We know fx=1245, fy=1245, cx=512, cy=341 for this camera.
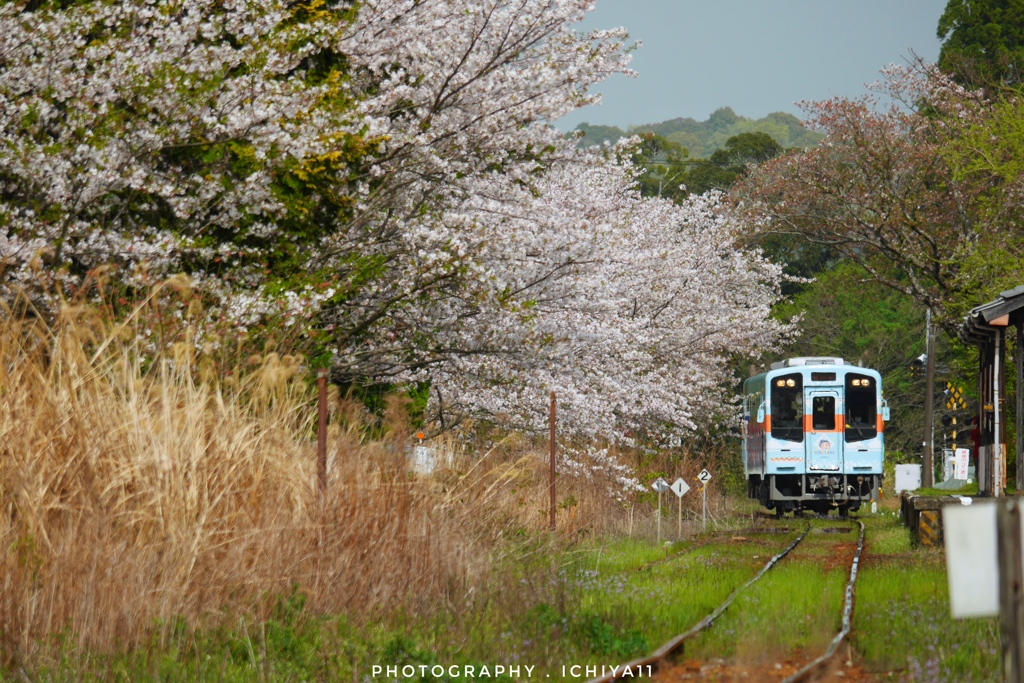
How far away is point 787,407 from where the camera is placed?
74.7 ft

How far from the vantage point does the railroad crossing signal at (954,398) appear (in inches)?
1240

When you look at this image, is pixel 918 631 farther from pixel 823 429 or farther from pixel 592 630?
pixel 823 429

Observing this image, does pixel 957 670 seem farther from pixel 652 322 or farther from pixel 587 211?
pixel 652 322

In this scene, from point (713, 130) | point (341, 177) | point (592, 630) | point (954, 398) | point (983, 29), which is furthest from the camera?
point (713, 130)

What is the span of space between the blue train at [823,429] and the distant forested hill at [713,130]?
96398mm

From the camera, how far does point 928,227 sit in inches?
984

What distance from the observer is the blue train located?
22.4 metres

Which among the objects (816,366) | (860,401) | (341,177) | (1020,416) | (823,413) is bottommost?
(1020,416)

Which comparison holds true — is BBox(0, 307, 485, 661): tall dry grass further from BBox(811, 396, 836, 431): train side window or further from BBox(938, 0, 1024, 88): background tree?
BBox(938, 0, 1024, 88): background tree

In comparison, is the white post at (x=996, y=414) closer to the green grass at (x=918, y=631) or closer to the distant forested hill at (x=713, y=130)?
the green grass at (x=918, y=631)

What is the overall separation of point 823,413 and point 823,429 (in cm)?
30

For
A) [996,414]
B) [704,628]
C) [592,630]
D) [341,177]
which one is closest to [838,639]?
[704,628]

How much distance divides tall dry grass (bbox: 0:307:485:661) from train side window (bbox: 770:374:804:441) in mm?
15359

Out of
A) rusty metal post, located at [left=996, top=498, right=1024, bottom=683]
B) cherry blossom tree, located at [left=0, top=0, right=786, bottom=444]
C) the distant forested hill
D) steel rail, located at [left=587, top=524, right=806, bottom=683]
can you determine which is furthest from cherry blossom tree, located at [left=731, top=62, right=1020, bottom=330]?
the distant forested hill
